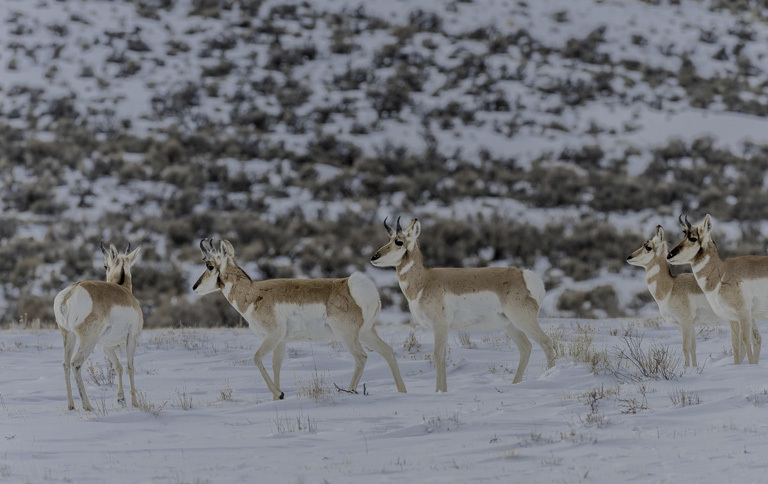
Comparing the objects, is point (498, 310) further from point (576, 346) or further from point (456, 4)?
point (456, 4)

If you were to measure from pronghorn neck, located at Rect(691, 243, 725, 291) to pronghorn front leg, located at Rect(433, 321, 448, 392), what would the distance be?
2771 millimetres

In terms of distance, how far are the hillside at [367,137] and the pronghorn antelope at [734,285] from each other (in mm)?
9671

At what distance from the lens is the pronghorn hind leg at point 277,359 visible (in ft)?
27.2

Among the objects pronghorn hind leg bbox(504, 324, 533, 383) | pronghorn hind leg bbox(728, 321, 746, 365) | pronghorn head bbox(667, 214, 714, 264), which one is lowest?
pronghorn hind leg bbox(504, 324, 533, 383)

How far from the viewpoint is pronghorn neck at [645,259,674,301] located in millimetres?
9703

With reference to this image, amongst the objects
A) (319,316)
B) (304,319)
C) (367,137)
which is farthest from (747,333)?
(367,137)

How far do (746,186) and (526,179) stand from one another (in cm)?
733

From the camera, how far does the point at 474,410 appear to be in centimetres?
689

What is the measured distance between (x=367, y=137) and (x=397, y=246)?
22.0m

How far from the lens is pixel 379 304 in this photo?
852 centimetres

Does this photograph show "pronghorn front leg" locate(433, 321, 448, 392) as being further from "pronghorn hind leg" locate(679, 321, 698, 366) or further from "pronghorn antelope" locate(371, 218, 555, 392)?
"pronghorn hind leg" locate(679, 321, 698, 366)

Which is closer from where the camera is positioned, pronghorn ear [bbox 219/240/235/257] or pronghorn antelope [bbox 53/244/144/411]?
pronghorn antelope [bbox 53/244/144/411]

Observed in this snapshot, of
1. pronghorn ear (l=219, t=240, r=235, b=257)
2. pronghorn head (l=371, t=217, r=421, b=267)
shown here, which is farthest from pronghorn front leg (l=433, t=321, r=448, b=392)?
pronghorn ear (l=219, t=240, r=235, b=257)

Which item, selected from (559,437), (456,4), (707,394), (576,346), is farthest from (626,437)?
(456,4)
